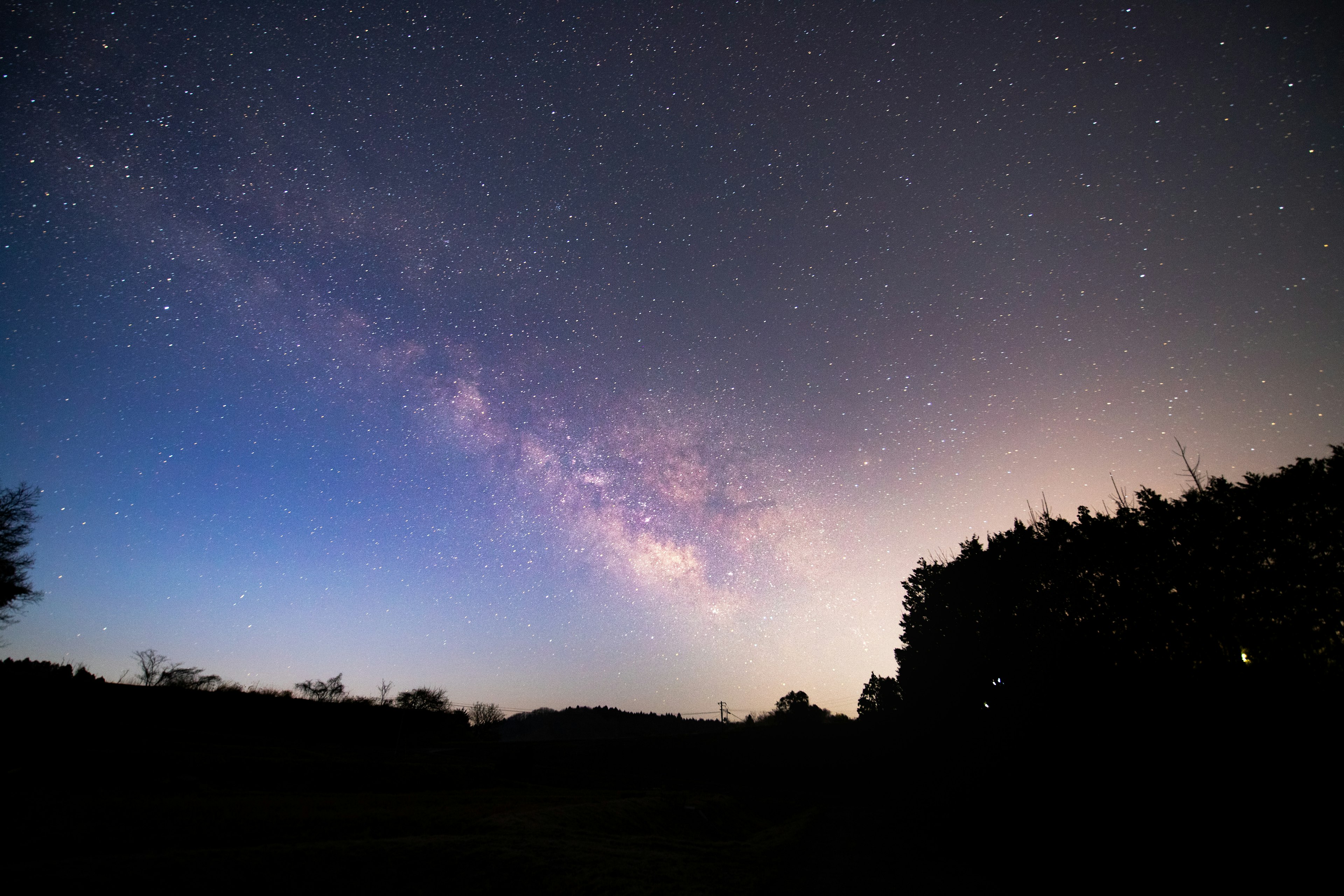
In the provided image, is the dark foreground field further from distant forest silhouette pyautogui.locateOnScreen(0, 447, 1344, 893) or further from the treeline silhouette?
the treeline silhouette

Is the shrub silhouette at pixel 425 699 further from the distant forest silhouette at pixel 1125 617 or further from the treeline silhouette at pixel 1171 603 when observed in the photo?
the treeline silhouette at pixel 1171 603

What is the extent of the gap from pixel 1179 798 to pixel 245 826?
34503mm

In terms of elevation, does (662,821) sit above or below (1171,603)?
below

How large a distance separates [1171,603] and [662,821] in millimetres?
41417

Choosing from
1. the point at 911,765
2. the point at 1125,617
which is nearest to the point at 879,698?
the point at 911,765

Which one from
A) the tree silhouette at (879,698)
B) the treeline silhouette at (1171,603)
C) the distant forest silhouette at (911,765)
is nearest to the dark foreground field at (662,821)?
the distant forest silhouette at (911,765)

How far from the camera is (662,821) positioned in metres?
25.9

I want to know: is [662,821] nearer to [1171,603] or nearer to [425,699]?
[1171,603]

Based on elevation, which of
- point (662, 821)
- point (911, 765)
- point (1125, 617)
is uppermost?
point (1125, 617)

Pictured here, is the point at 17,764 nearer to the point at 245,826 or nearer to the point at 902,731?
the point at 245,826

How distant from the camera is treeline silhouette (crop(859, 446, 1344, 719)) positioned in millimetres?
31297

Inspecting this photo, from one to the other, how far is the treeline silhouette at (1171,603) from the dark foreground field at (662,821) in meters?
4.48

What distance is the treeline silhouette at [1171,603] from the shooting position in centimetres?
3130

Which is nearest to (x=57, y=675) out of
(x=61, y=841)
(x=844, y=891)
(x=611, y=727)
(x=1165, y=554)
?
(x=61, y=841)
